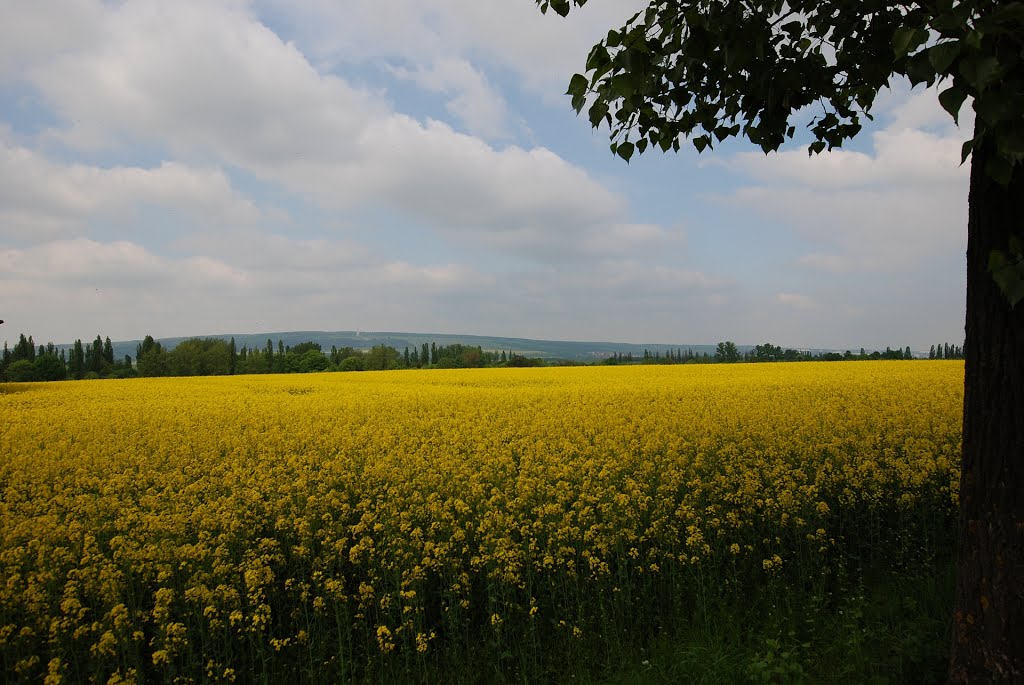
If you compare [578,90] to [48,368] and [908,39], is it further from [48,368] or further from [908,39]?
[48,368]

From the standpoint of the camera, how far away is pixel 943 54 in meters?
2.07

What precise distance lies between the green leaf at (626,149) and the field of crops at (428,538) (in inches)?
155

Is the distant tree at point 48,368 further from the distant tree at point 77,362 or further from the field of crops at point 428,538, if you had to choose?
the field of crops at point 428,538

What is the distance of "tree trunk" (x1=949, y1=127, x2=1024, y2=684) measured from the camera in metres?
3.42

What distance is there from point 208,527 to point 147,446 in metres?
5.81

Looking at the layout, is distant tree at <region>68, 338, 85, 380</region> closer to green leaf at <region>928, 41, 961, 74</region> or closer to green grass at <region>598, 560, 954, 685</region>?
green grass at <region>598, 560, 954, 685</region>

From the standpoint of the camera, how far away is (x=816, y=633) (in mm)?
4980

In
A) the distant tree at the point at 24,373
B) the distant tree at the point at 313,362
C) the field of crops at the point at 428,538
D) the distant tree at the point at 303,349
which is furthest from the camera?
the distant tree at the point at 303,349

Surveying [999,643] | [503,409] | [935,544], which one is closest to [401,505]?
[999,643]

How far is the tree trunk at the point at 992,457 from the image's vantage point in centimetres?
342

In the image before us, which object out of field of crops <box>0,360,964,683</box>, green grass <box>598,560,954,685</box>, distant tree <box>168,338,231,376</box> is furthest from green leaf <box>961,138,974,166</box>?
distant tree <box>168,338,231,376</box>

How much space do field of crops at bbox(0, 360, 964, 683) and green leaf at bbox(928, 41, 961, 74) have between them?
4774mm

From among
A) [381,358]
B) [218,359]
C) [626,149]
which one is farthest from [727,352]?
[626,149]

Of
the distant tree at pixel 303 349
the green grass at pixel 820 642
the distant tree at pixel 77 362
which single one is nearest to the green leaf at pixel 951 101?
the green grass at pixel 820 642
